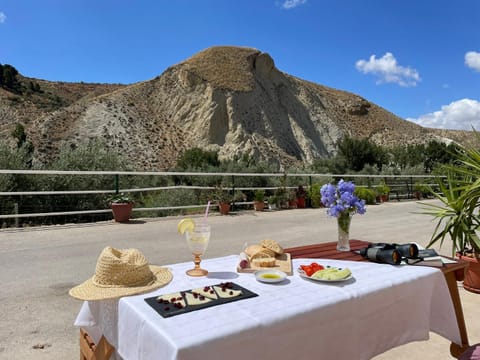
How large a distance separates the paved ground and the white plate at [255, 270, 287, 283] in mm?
1143

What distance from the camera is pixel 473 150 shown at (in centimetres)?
362

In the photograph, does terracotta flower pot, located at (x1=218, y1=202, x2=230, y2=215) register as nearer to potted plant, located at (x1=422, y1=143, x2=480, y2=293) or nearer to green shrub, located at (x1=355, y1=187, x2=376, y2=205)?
green shrub, located at (x1=355, y1=187, x2=376, y2=205)

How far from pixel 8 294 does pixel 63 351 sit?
1.35 metres

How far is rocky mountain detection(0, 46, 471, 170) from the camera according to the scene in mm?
32469

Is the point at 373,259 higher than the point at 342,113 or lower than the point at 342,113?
lower

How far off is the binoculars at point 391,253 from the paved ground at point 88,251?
2.41 feet

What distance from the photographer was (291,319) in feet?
4.23

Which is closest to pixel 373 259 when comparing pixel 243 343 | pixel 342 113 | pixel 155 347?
pixel 243 343

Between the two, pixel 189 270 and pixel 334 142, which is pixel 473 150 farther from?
pixel 334 142

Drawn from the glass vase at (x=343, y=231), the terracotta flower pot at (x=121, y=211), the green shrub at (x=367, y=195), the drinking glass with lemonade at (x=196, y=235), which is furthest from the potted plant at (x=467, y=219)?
the green shrub at (x=367, y=195)

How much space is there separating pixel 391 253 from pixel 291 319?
931 millimetres

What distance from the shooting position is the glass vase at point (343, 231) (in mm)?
2373

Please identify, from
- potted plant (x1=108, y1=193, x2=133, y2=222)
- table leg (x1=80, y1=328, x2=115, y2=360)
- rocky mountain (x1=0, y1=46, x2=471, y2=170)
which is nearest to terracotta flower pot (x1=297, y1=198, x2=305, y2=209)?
potted plant (x1=108, y1=193, x2=133, y2=222)

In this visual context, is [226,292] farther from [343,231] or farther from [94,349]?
[343,231]
